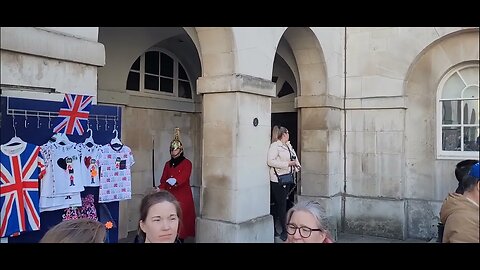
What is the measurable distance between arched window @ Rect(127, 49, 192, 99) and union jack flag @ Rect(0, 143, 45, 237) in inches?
191

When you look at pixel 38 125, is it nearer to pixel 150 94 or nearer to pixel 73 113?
pixel 73 113

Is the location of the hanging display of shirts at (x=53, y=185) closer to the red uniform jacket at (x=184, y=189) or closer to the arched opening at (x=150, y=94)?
the red uniform jacket at (x=184, y=189)

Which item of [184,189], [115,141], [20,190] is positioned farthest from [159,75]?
[20,190]

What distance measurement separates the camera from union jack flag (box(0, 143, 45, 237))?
3.14 metres

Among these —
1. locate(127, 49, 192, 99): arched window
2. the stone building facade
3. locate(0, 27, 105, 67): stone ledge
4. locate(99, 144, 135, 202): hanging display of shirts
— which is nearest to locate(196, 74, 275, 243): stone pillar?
the stone building facade

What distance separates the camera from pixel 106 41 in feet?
24.7

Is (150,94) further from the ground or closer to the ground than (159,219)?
further from the ground

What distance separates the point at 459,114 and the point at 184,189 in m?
5.57

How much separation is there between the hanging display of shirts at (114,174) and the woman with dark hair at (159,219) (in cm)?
164

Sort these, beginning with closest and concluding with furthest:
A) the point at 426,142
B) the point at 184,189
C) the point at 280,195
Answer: the point at 184,189, the point at 280,195, the point at 426,142

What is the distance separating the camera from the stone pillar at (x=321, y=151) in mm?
8242

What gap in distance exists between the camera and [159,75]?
888 centimetres
